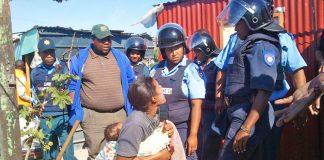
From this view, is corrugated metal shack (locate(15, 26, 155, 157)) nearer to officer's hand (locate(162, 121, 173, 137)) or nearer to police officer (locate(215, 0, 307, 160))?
police officer (locate(215, 0, 307, 160))

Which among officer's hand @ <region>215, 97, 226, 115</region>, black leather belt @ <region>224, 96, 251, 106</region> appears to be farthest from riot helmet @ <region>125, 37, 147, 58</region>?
black leather belt @ <region>224, 96, 251, 106</region>

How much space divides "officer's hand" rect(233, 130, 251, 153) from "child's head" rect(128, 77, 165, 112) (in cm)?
69

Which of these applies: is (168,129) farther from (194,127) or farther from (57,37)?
(57,37)

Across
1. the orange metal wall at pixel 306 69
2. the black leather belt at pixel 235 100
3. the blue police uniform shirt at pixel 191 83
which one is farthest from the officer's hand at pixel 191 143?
the orange metal wall at pixel 306 69

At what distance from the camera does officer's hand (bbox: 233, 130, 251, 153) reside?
2803mm

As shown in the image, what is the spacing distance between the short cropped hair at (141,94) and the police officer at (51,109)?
2931 mm

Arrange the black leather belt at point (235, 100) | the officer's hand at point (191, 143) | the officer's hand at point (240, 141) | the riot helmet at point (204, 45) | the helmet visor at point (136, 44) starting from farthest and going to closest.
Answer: the helmet visor at point (136, 44)
the riot helmet at point (204, 45)
the officer's hand at point (191, 143)
the black leather belt at point (235, 100)
the officer's hand at point (240, 141)

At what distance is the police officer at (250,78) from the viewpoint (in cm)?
282

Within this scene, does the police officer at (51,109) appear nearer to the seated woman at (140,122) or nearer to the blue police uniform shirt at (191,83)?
the blue police uniform shirt at (191,83)

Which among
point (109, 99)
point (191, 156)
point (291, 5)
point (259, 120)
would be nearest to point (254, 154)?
point (259, 120)

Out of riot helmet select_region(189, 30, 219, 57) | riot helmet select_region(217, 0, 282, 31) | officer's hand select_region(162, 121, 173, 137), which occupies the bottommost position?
officer's hand select_region(162, 121, 173, 137)

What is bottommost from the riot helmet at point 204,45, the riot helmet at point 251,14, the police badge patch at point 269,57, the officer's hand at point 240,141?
the officer's hand at point 240,141

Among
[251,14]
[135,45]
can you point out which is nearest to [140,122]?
[251,14]

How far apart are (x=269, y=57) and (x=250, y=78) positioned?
0.22 metres
